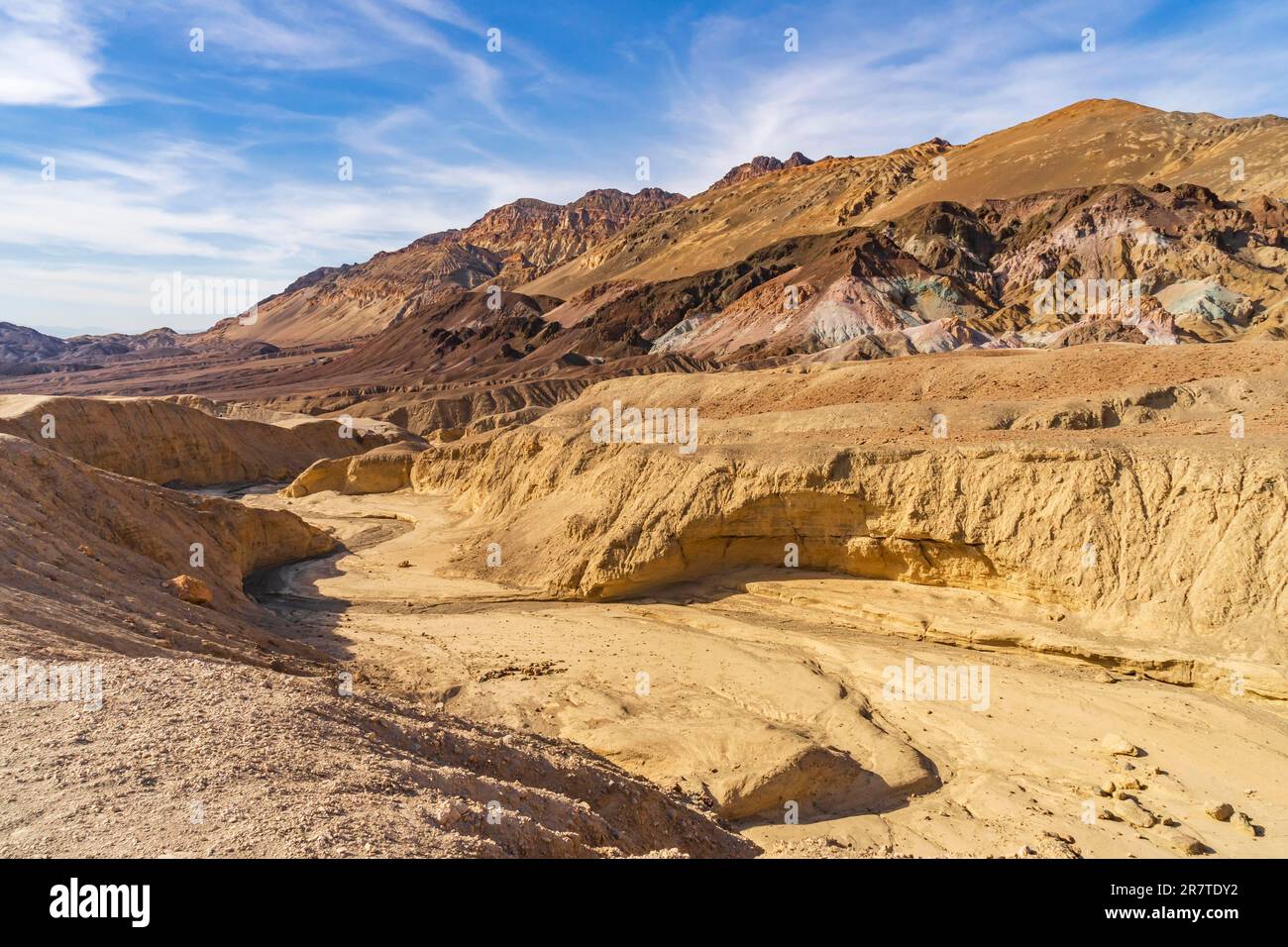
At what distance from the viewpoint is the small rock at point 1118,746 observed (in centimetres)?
1073

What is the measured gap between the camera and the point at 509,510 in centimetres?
2517

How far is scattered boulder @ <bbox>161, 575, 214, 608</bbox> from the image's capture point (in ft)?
42.5

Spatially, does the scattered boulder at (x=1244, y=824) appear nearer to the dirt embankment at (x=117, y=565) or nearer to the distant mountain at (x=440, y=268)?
the dirt embankment at (x=117, y=565)

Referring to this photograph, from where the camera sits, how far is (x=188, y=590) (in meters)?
13.1

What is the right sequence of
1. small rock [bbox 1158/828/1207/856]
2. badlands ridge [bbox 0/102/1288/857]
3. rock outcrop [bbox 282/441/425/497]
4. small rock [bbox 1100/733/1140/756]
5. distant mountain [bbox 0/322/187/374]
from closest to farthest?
badlands ridge [bbox 0/102/1288/857], small rock [bbox 1158/828/1207/856], small rock [bbox 1100/733/1140/756], rock outcrop [bbox 282/441/425/497], distant mountain [bbox 0/322/187/374]

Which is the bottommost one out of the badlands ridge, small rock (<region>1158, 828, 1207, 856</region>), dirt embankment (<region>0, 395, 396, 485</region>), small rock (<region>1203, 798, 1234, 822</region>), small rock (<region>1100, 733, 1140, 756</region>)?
small rock (<region>1158, 828, 1207, 856</region>)

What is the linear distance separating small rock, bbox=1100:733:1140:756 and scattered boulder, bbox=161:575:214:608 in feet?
47.1

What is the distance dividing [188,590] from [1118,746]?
1470cm

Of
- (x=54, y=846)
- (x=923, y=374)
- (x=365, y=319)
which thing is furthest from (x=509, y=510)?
(x=365, y=319)

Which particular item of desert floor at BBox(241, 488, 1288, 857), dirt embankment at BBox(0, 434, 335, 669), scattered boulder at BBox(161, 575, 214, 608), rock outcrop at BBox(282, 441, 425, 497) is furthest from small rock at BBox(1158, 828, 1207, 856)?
rock outcrop at BBox(282, 441, 425, 497)

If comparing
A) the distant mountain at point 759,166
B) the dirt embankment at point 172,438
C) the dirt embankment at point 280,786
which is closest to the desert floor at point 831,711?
the dirt embankment at point 280,786

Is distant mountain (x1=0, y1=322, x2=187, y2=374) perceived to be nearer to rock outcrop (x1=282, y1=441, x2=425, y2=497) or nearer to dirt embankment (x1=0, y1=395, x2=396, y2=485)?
dirt embankment (x1=0, y1=395, x2=396, y2=485)

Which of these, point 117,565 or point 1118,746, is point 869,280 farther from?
point 117,565

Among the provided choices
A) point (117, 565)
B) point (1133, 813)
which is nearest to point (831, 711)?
point (1133, 813)
